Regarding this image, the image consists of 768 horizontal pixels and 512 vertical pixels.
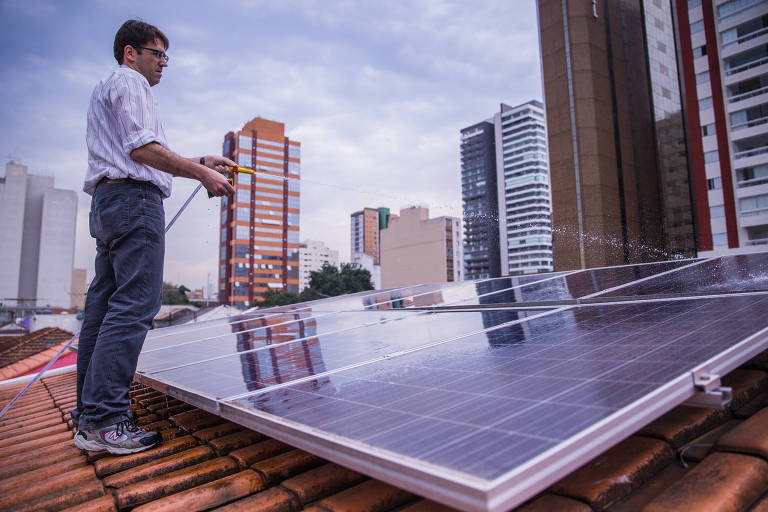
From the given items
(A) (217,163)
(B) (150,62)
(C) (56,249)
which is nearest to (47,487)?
(A) (217,163)

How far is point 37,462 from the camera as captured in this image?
2020mm

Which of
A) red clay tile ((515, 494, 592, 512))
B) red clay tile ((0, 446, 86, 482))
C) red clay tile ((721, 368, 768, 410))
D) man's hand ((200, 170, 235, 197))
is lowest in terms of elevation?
red clay tile ((0, 446, 86, 482))

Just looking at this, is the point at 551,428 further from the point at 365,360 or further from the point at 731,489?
the point at 365,360

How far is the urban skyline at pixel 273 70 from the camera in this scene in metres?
7.34

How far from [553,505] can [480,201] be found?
4576 inches

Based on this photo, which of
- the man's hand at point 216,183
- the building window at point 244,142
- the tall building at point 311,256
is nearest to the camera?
the man's hand at point 216,183

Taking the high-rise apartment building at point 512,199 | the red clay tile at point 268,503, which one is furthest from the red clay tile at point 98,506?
the high-rise apartment building at point 512,199

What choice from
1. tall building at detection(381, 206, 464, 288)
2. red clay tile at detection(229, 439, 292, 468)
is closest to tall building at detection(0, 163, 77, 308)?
tall building at detection(381, 206, 464, 288)

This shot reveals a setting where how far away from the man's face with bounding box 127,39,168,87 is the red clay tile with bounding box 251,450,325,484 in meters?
1.93

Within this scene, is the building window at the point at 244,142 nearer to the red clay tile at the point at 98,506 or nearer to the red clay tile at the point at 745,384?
the red clay tile at the point at 98,506

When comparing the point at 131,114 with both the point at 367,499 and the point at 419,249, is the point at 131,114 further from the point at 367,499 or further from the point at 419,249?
the point at 419,249

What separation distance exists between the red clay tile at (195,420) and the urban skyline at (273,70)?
32.8 inches

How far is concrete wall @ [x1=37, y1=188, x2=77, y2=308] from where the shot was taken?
68875 mm

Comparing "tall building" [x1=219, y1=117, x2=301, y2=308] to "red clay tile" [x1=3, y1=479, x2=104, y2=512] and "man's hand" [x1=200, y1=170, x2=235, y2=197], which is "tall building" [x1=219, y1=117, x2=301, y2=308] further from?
"red clay tile" [x1=3, y1=479, x2=104, y2=512]
